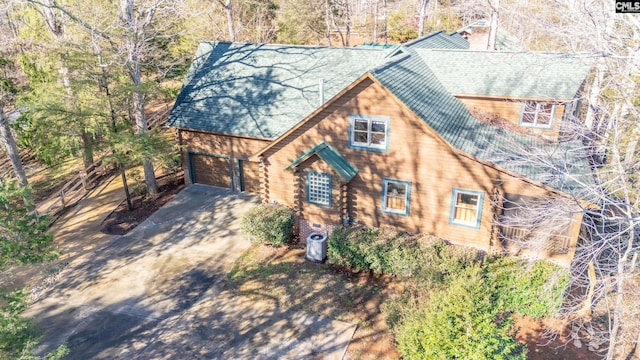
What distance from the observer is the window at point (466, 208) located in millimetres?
16034

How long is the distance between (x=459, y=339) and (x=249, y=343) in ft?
22.1

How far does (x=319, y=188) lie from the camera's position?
17797 millimetres

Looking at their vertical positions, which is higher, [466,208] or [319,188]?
[319,188]

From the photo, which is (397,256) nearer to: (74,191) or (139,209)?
(139,209)

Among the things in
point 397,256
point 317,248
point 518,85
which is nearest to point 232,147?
point 317,248

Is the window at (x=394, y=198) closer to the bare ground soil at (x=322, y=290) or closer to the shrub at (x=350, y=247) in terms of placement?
the shrub at (x=350, y=247)

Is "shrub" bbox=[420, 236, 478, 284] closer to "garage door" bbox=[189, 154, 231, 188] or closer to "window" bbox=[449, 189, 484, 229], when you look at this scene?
"window" bbox=[449, 189, 484, 229]

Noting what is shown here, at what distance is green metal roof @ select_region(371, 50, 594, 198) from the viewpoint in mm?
15336

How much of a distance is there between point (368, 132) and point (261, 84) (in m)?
8.75

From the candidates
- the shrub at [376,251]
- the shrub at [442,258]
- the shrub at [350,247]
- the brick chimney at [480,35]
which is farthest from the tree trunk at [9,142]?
the brick chimney at [480,35]

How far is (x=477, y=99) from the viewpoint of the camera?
1995 centimetres

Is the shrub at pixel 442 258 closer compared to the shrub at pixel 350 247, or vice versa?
the shrub at pixel 442 258

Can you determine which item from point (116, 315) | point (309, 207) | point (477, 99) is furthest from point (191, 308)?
point (477, 99)

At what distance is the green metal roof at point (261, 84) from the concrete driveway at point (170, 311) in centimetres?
581
